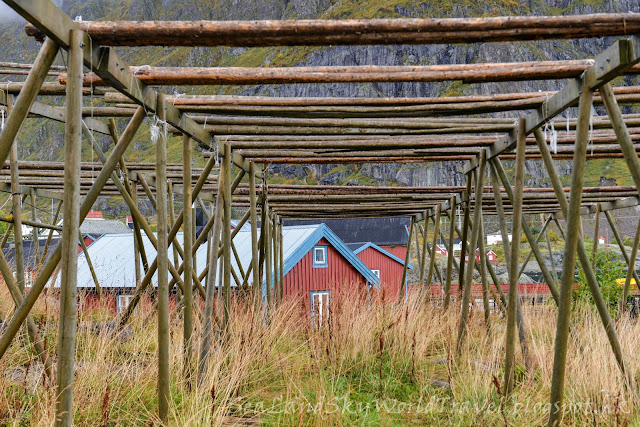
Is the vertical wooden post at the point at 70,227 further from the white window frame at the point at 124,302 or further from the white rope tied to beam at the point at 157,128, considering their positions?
the white window frame at the point at 124,302

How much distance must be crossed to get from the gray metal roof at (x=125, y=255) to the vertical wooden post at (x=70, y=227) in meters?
13.3

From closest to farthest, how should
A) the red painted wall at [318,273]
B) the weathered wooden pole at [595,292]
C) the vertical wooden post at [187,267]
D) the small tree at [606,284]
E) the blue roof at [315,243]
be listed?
the weathered wooden pole at [595,292] → the vertical wooden post at [187,267] → the small tree at [606,284] → the blue roof at [315,243] → the red painted wall at [318,273]

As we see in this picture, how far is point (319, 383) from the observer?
5.84 m

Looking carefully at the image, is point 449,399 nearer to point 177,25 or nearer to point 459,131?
point 459,131

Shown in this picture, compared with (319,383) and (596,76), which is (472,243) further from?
(596,76)

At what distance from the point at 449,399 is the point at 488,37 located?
137 inches

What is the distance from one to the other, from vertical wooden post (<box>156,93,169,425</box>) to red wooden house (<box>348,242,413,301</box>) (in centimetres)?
2607

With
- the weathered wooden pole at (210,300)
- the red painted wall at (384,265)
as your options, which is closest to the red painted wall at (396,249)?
the red painted wall at (384,265)

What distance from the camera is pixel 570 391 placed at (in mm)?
5668

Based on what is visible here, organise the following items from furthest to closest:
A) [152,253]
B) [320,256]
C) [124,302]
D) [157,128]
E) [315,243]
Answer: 1. [320,256]
2. [315,243]
3. [152,253]
4. [124,302]
5. [157,128]

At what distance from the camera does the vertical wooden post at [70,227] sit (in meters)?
3.62

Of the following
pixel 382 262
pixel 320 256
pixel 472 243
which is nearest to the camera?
pixel 472 243

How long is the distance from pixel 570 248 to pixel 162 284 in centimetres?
344

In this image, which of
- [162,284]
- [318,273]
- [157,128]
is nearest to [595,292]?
[162,284]
